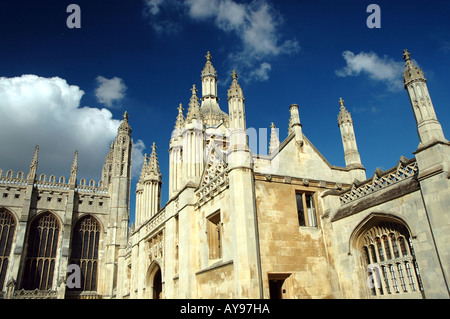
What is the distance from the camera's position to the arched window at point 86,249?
149 feet

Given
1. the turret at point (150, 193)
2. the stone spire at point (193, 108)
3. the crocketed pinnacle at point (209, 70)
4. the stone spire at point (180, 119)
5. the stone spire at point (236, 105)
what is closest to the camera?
the stone spire at point (236, 105)

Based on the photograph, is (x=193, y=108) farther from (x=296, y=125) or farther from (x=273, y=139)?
(x=273, y=139)

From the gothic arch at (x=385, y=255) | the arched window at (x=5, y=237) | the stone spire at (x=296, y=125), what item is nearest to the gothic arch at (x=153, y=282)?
the stone spire at (x=296, y=125)

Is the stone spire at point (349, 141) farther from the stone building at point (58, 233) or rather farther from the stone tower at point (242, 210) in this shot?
the stone building at point (58, 233)

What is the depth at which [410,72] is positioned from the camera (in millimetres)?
11758

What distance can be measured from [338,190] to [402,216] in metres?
4.46

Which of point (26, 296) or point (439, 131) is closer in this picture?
point (439, 131)

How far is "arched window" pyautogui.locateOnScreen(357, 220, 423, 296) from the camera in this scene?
11250 millimetres

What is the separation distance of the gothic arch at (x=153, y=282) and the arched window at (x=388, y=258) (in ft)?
41.0

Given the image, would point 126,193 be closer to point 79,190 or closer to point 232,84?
point 79,190

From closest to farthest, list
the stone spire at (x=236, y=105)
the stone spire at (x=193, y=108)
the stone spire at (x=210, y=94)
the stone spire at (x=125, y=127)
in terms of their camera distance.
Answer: the stone spire at (x=236, y=105), the stone spire at (x=193, y=108), the stone spire at (x=210, y=94), the stone spire at (x=125, y=127)

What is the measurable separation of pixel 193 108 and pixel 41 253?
115 ft

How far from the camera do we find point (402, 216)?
11.3 meters
